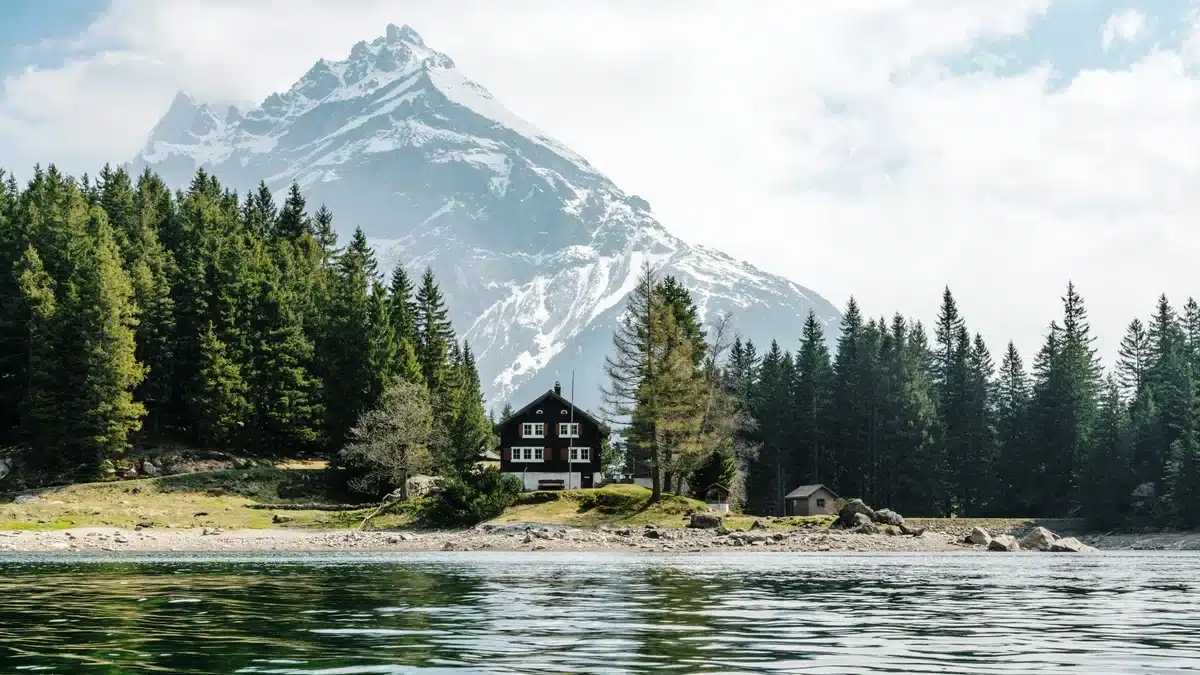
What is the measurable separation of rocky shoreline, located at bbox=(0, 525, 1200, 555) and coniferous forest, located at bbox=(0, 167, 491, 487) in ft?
66.9

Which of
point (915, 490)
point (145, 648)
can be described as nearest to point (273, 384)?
point (915, 490)

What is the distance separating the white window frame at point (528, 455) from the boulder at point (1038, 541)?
4774 centimetres

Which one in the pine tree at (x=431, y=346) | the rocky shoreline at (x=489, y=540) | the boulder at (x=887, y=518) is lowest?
the rocky shoreline at (x=489, y=540)

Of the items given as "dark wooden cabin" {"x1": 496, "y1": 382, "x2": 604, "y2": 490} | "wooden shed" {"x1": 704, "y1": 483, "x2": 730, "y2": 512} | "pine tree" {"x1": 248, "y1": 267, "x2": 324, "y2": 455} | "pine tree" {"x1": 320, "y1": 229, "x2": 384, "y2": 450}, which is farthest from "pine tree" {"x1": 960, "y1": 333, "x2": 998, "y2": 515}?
"pine tree" {"x1": 248, "y1": 267, "x2": 324, "y2": 455}

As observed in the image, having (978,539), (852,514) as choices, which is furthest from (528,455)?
(978,539)

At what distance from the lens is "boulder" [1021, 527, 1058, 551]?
7450 centimetres

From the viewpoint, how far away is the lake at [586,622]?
15180 mm

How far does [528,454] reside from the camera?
364 feet

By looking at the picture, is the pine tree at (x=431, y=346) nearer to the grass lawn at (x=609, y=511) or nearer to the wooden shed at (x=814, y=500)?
the grass lawn at (x=609, y=511)

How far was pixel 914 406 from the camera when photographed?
128 m

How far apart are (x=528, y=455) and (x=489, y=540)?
39829 millimetres

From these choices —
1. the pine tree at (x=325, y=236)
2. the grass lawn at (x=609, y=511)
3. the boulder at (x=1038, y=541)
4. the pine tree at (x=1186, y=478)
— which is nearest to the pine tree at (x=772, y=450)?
the pine tree at (x=1186, y=478)

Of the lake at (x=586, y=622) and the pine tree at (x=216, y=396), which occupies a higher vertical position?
the pine tree at (x=216, y=396)

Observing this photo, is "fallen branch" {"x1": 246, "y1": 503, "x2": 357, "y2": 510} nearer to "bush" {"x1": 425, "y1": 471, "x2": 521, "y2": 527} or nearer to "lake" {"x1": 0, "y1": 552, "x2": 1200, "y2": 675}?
"bush" {"x1": 425, "y1": 471, "x2": 521, "y2": 527}
